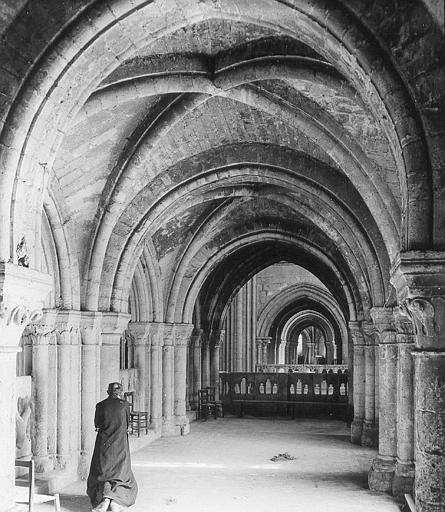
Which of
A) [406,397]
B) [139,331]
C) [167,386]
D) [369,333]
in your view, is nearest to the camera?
[406,397]

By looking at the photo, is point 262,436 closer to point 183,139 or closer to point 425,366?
point 183,139

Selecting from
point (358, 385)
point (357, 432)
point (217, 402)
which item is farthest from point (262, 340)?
point (357, 432)

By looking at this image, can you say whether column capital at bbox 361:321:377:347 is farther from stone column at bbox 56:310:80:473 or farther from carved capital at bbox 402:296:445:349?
carved capital at bbox 402:296:445:349

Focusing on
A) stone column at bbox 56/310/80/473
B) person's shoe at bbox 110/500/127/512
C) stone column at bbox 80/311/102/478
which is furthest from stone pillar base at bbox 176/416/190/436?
person's shoe at bbox 110/500/127/512

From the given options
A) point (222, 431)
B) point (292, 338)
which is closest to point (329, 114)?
point (222, 431)

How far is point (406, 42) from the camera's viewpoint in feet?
16.4

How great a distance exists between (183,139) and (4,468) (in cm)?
573

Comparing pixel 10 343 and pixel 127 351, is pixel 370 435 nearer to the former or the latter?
pixel 127 351

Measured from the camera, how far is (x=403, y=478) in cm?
905

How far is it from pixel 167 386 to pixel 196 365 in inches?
162

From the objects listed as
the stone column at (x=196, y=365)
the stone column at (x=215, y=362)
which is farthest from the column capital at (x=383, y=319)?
the stone column at (x=215, y=362)

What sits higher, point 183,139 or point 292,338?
point 183,139

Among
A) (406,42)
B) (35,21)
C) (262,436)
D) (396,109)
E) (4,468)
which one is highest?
(35,21)

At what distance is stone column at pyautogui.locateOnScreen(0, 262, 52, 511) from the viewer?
240 inches
